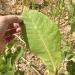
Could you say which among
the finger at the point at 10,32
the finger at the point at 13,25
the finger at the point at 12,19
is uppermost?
the finger at the point at 12,19

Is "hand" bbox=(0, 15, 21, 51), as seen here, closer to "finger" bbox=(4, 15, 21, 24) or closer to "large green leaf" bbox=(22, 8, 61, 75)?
"finger" bbox=(4, 15, 21, 24)

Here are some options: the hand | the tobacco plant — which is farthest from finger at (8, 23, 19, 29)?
the tobacco plant

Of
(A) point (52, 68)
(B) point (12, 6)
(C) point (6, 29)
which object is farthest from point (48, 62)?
(B) point (12, 6)

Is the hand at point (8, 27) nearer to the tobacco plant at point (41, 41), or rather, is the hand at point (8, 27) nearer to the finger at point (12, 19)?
the finger at point (12, 19)

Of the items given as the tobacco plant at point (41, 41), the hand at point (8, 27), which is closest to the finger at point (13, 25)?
the hand at point (8, 27)

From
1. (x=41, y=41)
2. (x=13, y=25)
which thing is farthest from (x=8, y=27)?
(x=41, y=41)

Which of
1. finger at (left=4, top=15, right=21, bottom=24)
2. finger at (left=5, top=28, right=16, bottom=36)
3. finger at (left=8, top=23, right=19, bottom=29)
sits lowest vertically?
finger at (left=5, top=28, right=16, bottom=36)

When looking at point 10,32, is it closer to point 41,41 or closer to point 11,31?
point 11,31
